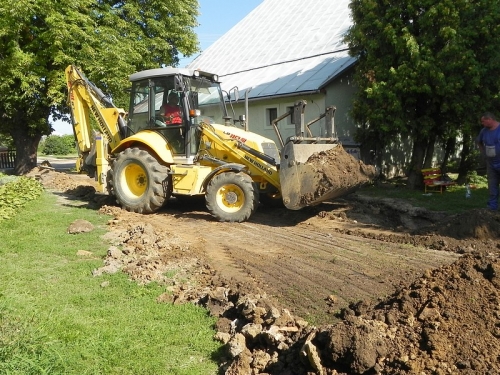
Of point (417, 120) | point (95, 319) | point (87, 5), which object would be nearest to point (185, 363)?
point (95, 319)

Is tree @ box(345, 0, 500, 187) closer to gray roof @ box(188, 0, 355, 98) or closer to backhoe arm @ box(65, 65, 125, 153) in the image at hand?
gray roof @ box(188, 0, 355, 98)

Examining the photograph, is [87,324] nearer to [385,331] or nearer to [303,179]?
[385,331]

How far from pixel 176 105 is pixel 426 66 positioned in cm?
682

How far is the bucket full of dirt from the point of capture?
8.27 metres

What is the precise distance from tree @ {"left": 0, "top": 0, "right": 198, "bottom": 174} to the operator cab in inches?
298

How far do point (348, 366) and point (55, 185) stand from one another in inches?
543

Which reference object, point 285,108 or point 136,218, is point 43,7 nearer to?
point 285,108

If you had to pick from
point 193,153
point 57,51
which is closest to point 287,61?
point 57,51

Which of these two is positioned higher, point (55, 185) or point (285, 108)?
point (285, 108)

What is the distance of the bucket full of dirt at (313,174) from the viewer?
827cm

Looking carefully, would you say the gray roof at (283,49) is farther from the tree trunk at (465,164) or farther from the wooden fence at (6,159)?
the wooden fence at (6,159)

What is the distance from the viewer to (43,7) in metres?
16.8

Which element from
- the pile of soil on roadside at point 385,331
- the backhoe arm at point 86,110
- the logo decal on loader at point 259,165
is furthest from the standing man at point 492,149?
the backhoe arm at point 86,110

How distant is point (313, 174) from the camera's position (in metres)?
8.25
